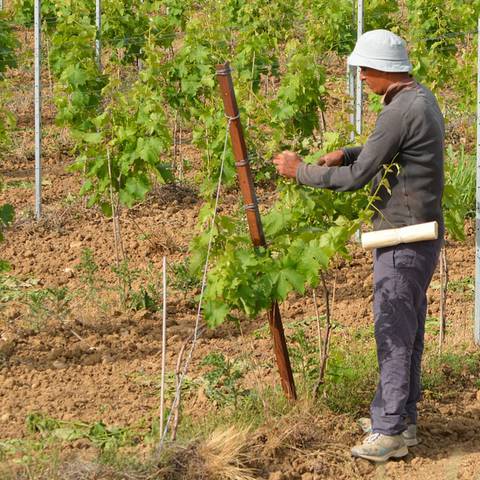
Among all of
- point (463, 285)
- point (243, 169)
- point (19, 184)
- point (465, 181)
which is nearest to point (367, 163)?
point (243, 169)

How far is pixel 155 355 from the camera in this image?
636 cm

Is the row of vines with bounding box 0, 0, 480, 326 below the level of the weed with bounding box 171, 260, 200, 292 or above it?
above

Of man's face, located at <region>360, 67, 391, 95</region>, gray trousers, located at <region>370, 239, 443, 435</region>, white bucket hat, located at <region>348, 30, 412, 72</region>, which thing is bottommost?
gray trousers, located at <region>370, 239, 443, 435</region>

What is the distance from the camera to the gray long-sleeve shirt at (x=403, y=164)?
4.48m

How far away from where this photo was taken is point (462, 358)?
609cm

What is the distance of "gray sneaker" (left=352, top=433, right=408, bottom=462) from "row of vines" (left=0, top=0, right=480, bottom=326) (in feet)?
2.50

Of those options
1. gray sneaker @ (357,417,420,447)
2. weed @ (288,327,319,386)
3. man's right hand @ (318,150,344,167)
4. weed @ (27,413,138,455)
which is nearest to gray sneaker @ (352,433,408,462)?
gray sneaker @ (357,417,420,447)

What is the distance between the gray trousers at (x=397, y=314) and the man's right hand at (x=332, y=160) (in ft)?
1.44

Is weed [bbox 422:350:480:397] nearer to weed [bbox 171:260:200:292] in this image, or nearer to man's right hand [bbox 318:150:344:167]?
man's right hand [bbox 318:150:344:167]

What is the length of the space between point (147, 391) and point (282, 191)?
134 centimetres

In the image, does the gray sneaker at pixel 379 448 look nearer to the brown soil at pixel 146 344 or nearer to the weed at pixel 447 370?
the brown soil at pixel 146 344

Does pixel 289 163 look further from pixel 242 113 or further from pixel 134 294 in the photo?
pixel 134 294

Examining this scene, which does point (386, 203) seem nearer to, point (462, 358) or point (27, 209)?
point (462, 358)

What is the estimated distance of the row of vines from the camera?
4633 millimetres
